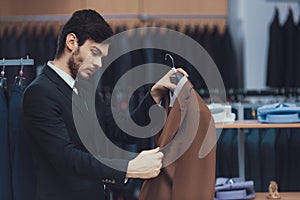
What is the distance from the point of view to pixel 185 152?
1.64 metres

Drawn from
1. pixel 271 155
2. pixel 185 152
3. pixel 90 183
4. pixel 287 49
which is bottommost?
pixel 271 155

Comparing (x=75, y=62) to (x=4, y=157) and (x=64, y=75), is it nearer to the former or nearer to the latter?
(x=64, y=75)

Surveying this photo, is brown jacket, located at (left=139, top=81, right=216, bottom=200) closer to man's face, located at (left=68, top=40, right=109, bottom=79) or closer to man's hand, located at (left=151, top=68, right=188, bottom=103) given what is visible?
man's hand, located at (left=151, top=68, right=188, bottom=103)

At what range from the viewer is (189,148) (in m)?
1.64

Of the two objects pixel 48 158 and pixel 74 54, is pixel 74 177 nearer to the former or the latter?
pixel 48 158

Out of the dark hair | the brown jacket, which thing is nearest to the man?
the dark hair

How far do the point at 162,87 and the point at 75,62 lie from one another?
0.34 meters

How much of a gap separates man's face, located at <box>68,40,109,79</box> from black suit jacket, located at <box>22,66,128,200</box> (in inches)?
3.2

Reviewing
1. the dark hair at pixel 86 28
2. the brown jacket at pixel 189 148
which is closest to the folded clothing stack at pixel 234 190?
the brown jacket at pixel 189 148

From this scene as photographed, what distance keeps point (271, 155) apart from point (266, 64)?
1278 mm

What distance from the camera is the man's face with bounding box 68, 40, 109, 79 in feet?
5.24

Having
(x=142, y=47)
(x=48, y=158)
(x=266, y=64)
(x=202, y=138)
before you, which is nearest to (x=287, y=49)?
(x=266, y=64)

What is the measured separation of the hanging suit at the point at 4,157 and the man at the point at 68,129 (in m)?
0.19

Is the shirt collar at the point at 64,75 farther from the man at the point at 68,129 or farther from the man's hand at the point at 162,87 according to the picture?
the man's hand at the point at 162,87
